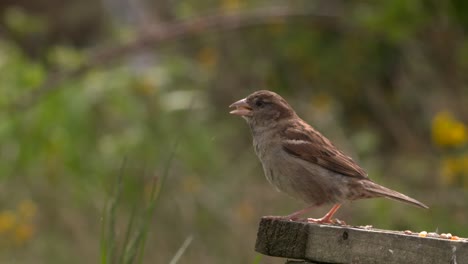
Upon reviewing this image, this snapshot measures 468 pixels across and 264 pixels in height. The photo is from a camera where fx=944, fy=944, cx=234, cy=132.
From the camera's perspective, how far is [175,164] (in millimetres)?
8734

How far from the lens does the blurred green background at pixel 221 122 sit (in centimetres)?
764

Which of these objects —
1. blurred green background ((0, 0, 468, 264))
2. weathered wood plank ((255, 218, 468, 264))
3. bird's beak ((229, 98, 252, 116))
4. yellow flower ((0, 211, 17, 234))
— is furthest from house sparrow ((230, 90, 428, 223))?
yellow flower ((0, 211, 17, 234))

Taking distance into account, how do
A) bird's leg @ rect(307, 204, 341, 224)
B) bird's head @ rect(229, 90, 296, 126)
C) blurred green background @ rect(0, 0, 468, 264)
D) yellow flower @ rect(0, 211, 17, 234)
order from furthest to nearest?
blurred green background @ rect(0, 0, 468, 264) < yellow flower @ rect(0, 211, 17, 234) < bird's head @ rect(229, 90, 296, 126) < bird's leg @ rect(307, 204, 341, 224)

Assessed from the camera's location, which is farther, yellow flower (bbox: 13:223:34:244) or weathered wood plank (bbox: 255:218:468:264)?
yellow flower (bbox: 13:223:34:244)

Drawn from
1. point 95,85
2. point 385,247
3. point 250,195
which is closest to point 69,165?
point 95,85

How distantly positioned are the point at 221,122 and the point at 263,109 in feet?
16.9

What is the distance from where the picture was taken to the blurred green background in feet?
25.1

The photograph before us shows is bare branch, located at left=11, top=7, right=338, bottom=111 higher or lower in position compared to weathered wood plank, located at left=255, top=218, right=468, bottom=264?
higher

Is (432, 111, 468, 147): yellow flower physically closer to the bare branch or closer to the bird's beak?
the bare branch

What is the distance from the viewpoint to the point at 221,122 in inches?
400

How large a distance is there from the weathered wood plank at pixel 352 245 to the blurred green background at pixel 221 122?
3.37 metres

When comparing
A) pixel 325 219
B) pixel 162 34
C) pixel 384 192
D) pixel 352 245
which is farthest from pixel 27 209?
pixel 352 245

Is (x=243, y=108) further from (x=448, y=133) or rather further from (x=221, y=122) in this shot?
(x=221, y=122)

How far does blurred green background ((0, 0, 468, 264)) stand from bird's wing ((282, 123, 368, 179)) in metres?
1.76
